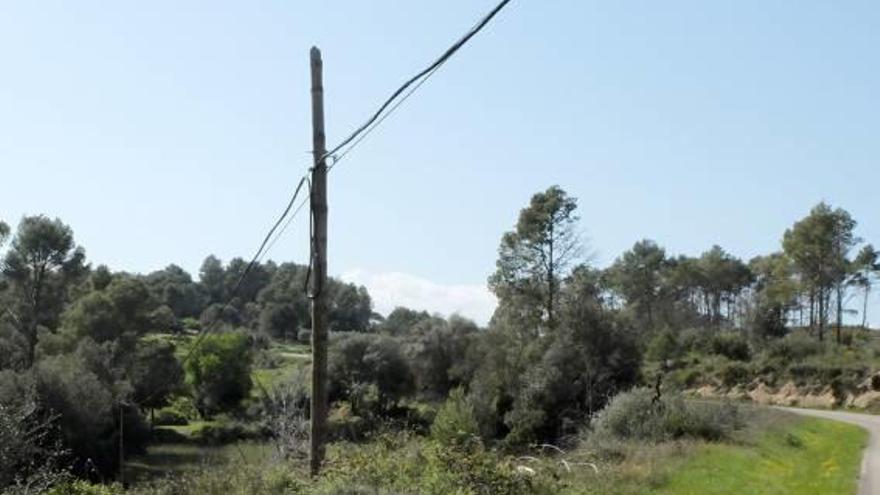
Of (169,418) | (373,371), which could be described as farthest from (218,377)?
(373,371)

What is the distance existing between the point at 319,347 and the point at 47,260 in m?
68.3

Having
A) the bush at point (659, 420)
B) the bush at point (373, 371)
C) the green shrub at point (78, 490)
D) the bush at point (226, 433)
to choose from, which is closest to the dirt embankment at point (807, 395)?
the bush at point (373, 371)

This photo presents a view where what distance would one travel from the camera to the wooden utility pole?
13.1 m

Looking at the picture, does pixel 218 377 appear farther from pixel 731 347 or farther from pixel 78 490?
pixel 78 490

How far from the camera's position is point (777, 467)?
25406 mm

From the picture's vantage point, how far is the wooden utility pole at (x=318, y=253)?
13086mm

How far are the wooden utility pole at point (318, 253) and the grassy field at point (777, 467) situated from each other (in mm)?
8758

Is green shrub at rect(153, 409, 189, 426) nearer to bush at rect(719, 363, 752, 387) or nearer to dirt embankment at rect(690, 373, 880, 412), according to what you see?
dirt embankment at rect(690, 373, 880, 412)

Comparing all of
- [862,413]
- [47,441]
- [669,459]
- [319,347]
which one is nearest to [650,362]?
[862,413]

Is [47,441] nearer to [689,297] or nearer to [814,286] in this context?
[814,286]

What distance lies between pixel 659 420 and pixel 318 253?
785 inches

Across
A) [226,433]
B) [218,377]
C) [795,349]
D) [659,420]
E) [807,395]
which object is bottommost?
[226,433]

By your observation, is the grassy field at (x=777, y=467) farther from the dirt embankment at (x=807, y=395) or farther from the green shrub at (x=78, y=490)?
the dirt embankment at (x=807, y=395)

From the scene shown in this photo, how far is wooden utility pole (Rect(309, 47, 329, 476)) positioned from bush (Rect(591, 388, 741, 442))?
17.9 m
